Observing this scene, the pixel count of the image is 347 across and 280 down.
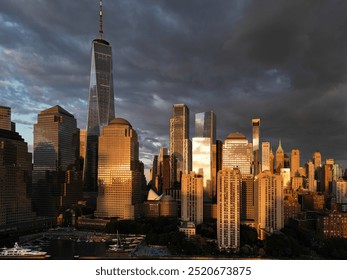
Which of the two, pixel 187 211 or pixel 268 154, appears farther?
pixel 268 154

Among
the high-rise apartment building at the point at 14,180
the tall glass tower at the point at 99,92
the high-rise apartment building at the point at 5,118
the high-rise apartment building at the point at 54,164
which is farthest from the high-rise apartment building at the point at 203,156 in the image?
the high-rise apartment building at the point at 5,118

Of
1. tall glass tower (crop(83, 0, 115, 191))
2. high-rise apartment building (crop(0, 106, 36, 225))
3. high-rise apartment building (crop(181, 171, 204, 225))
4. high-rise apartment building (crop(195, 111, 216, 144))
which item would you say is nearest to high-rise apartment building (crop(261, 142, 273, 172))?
high-rise apartment building (crop(195, 111, 216, 144))

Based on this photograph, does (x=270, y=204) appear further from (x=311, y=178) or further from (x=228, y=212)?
(x=311, y=178)

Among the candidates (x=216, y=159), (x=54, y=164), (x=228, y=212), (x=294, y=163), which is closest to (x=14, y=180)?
(x=54, y=164)

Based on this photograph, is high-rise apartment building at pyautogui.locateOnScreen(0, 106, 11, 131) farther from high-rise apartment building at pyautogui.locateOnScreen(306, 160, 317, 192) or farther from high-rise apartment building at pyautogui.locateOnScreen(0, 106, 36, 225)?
high-rise apartment building at pyautogui.locateOnScreen(306, 160, 317, 192)

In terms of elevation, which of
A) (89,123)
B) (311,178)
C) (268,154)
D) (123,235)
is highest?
(89,123)

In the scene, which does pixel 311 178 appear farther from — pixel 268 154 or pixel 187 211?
pixel 187 211
